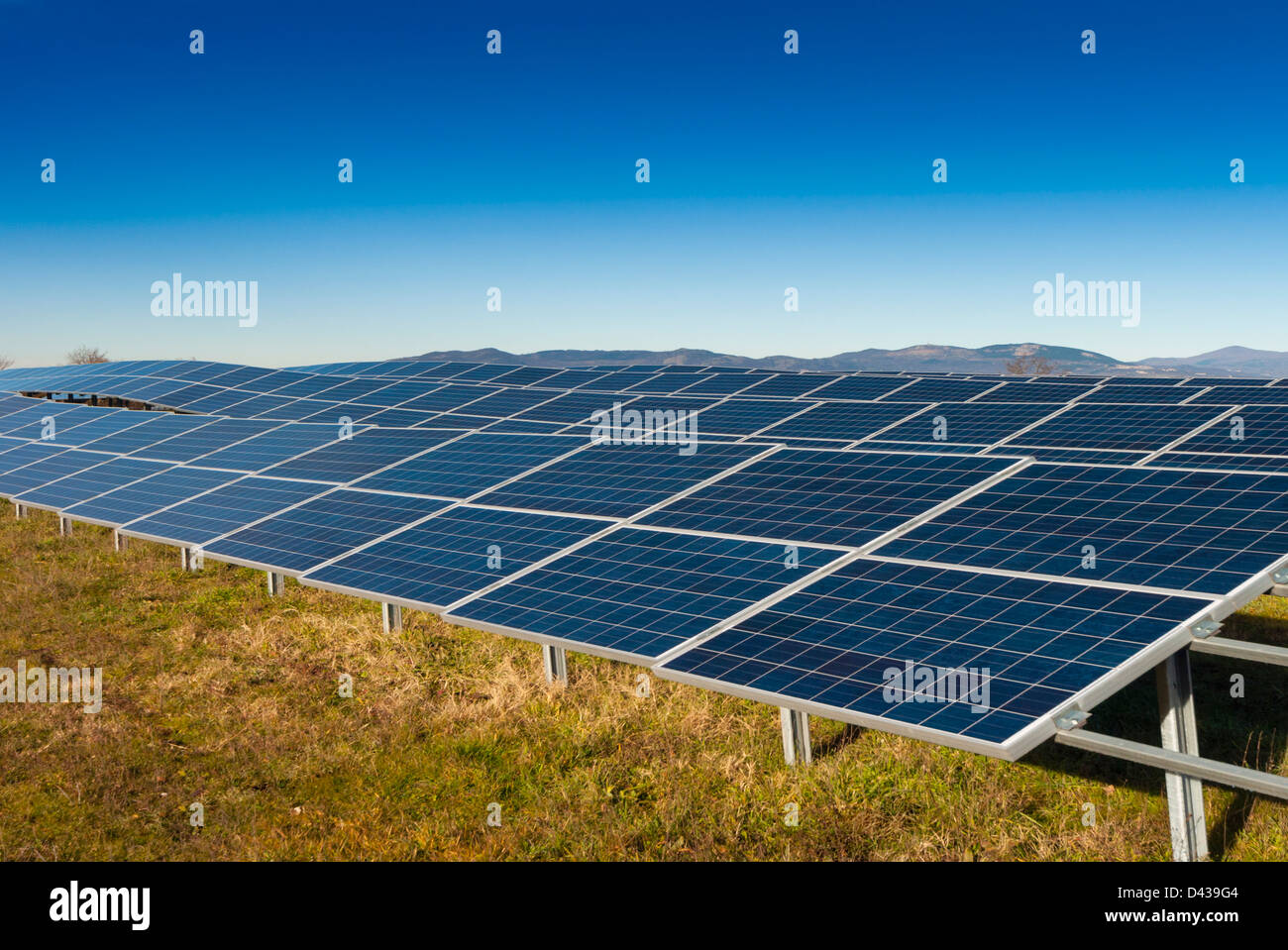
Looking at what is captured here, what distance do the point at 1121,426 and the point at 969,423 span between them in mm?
3188

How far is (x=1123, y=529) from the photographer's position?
38.1 ft

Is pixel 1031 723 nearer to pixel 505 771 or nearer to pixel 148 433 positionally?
pixel 505 771

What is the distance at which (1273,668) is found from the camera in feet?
55.0

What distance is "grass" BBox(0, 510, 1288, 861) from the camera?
11172 mm

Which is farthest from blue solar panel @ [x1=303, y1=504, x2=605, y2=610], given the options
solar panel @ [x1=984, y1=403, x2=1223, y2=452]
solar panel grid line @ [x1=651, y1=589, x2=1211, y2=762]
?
solar panel @ [x1=984, y1=403, x2=1223, y2=452]

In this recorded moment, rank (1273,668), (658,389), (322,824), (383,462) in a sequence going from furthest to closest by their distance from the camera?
1. (658,389)
2. (383,462)
3. (1273,668)
4. (322,824)

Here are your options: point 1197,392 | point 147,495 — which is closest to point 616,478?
point 147,495

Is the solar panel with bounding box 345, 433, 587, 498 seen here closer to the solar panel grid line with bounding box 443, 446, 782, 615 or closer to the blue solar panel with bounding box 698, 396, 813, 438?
the solar panel grid line with bounding box 443, 446, 782, 615

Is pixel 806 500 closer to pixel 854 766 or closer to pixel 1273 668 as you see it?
pixel 854 766

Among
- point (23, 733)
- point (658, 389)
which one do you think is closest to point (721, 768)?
point (23, 733)

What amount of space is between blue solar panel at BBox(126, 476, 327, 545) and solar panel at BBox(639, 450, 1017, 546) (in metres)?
8.30

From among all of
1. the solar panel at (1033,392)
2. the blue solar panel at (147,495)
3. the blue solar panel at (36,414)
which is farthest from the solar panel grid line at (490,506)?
the blue solar panel at (36,414)
